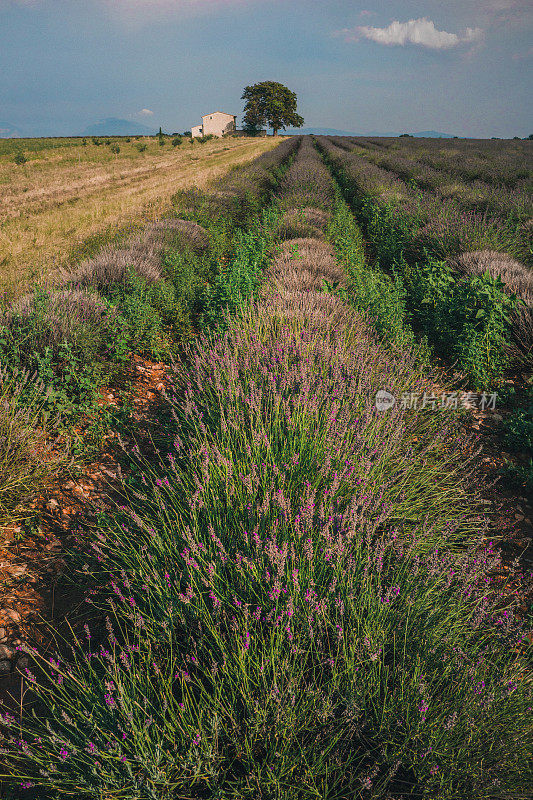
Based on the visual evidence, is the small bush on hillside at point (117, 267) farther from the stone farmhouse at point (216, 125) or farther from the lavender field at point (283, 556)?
the stone farmhouse at point (216, 125)

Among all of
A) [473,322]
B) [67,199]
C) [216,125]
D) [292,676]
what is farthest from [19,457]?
[216,125]

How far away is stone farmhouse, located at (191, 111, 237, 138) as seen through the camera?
69.8 meters

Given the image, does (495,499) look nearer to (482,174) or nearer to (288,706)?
(288,706)

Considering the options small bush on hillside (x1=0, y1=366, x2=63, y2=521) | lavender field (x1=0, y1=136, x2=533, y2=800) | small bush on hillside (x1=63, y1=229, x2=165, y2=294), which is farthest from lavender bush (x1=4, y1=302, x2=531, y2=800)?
small bush on hillside (x1=63, y1=229, x2=165, y2=294)

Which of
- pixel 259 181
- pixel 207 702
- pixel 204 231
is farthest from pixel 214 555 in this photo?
pixel 259 181

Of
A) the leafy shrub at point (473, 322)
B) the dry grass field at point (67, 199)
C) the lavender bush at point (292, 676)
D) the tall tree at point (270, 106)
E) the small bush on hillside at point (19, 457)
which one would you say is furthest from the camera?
the tall tree at point (270, 106)

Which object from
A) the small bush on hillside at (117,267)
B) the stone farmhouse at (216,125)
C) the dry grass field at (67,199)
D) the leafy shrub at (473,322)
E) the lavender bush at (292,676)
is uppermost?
the stone farmhouse at (216,125)

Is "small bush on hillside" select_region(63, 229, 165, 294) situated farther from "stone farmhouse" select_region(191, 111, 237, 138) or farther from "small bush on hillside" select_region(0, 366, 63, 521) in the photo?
"stone farmhouse" select_region(191, 111, 237, 138)

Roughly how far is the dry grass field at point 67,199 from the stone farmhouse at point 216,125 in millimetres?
50022

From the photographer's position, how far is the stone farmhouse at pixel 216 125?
2749 inches

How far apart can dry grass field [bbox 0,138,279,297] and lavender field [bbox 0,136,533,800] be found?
3082 millimetres

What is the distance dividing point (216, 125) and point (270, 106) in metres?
11.7

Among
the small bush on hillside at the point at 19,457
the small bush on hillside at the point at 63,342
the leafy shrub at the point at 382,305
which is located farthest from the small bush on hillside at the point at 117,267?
the leafy shrub at the point at 382,305

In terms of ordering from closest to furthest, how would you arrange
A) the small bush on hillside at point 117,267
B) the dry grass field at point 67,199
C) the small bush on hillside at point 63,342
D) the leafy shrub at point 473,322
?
1. the small bush on hillside at point 63,342
2. the leafy shrub at point 473,322
3. the small bush on hillside at point 117,267
4. the dry grass field at point 67,199
